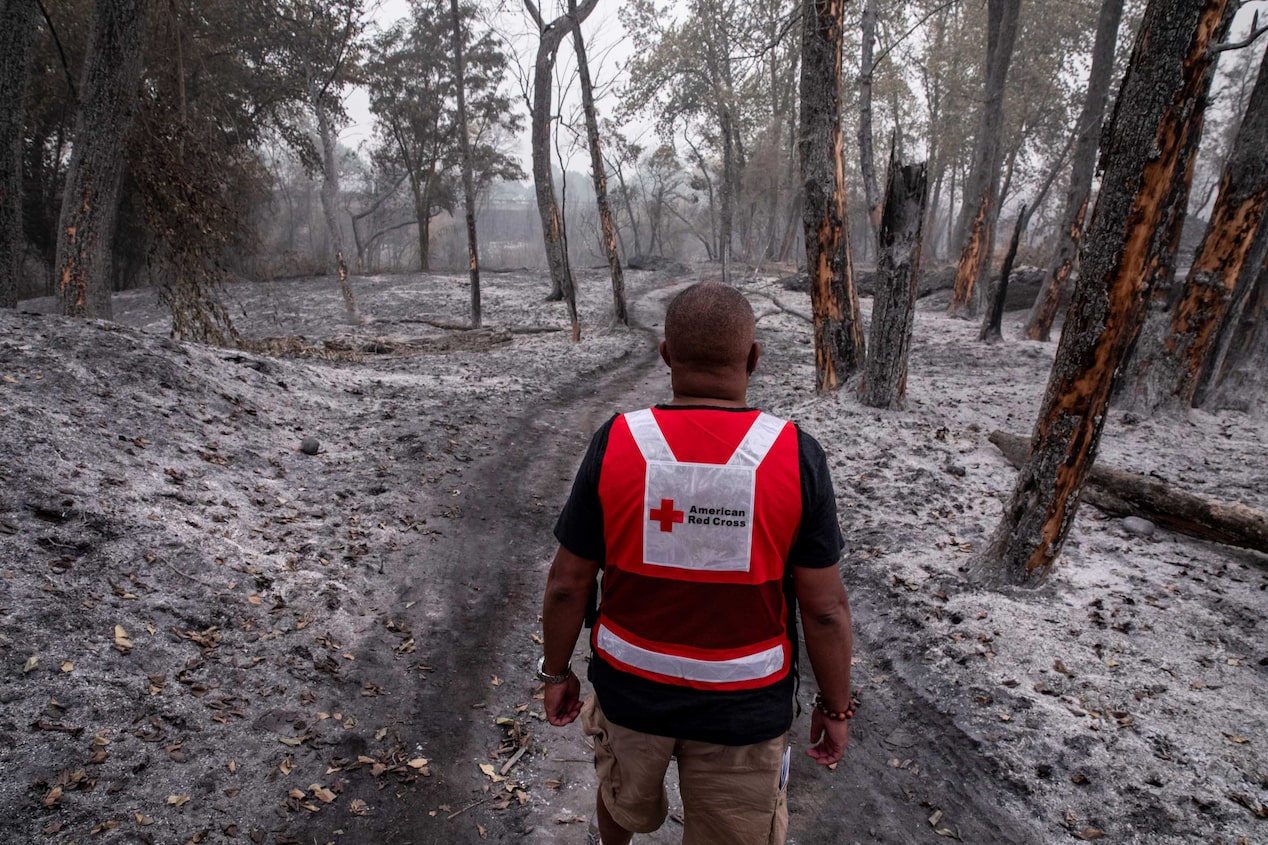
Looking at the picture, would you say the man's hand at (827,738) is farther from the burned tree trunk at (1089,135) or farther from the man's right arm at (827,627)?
the burned tree trunk at (1089,135)

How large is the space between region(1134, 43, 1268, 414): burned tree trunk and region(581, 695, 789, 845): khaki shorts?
8.13 m

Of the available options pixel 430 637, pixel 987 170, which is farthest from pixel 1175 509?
pixel 987 170

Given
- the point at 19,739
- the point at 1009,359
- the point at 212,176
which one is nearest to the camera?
the point at 19,739

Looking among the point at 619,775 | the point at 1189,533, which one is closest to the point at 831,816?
the point at 619,775

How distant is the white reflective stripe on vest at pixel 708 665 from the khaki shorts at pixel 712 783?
203 mm

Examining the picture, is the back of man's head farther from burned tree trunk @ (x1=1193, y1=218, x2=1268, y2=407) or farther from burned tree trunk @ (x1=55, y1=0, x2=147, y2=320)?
burned tree trunk @ (x1=55, y1=0, x2=147, y2=320)

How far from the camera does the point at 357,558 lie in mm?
4906

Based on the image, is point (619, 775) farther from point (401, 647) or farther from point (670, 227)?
point (670, 227)

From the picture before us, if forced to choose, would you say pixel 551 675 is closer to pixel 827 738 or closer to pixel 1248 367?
pixel 827 738

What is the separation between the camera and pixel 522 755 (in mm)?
3322

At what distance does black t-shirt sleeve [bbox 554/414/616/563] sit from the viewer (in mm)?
1663

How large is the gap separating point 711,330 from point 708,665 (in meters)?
0.85

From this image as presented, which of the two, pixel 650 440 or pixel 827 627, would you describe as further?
pixel 827 627

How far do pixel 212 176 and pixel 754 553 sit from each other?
1111 cm
